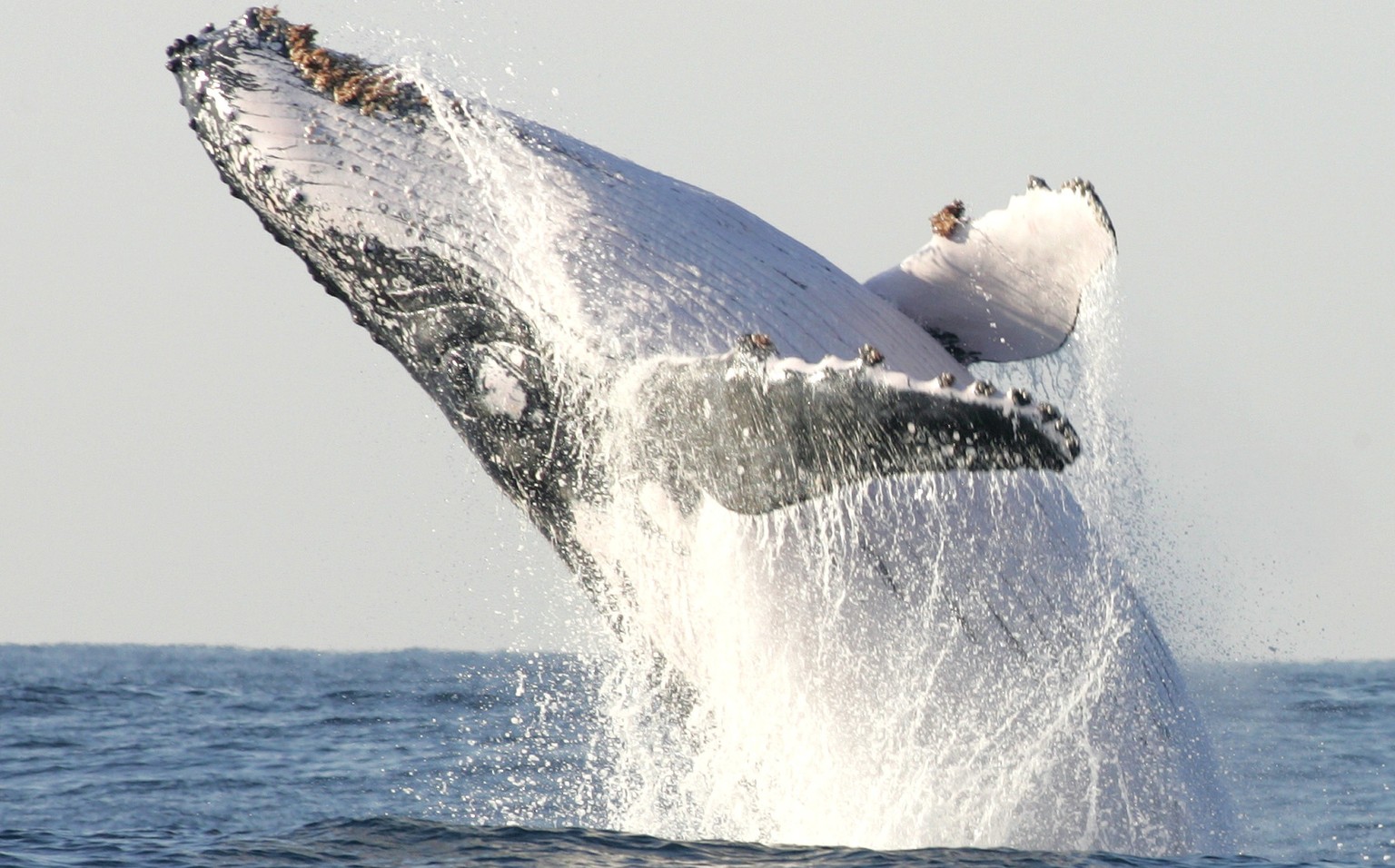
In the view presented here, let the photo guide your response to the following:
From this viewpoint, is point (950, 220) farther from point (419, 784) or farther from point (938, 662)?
point (419, 784)

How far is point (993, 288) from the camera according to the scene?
27.0 ft

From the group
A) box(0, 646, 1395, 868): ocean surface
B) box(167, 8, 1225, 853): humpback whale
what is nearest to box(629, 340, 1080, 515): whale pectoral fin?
box(167, 8, 1225, 853): humpback whale

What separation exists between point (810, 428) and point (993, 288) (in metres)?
2.38

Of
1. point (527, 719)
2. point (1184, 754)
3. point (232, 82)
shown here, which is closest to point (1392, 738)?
point (527, 719)

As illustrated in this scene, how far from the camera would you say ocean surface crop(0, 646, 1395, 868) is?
8391 mm

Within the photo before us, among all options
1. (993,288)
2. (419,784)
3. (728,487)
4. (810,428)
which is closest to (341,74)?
(728,487)

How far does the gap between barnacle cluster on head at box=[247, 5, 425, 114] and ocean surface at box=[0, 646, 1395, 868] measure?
120 inches

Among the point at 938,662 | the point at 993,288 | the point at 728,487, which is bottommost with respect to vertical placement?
the point at 938,662

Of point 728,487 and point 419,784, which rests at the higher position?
point 728,487

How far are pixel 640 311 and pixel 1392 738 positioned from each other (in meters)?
19.1

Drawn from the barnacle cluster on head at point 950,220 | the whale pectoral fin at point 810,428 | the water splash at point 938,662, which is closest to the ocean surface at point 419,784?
the water splash at point 938,662

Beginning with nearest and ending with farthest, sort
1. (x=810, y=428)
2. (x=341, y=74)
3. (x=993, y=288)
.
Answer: (x=810, y=428) → (x=341, y=74) → (x=993, y=288)

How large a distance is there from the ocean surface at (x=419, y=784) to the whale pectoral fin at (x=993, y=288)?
6.84 ft

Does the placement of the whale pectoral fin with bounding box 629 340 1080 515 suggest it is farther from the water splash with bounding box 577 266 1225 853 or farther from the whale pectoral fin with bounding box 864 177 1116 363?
the whale pectoral fin with bounding box 864 177 1116 363
